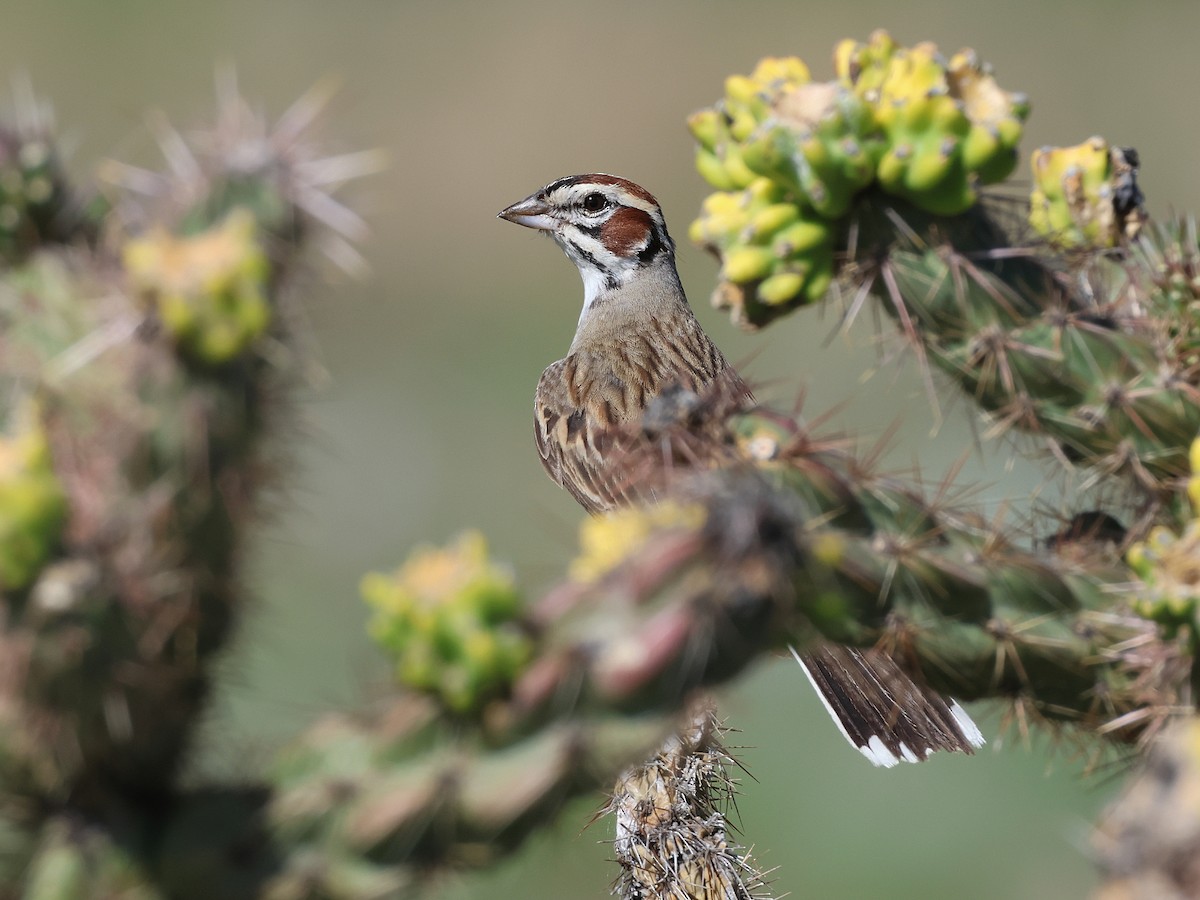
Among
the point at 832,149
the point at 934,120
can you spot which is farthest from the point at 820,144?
the point at 934,120

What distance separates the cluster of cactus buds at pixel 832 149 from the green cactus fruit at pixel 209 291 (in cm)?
123

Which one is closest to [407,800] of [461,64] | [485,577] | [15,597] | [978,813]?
[485,577]

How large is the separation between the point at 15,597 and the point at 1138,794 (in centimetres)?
149

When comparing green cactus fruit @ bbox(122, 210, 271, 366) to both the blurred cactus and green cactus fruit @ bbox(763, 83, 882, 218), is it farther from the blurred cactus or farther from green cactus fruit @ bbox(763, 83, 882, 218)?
the blurred cactus

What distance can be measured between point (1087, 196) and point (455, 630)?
2.08m

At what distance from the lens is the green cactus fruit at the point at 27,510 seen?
6.81 ft

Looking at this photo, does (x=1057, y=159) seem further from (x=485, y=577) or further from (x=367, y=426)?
(x=367, y=426)

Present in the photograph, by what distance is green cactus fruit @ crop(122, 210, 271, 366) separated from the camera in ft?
7.09

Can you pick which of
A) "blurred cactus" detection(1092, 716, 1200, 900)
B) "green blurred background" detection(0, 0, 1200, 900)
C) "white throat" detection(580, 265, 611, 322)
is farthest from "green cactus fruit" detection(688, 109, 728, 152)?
"green blurred background" detection(0, 0, 1200, 900)

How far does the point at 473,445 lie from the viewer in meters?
11.4

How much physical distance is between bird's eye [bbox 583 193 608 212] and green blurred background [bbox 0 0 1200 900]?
77.5 inches

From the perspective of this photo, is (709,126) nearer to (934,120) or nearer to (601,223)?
(934,120)

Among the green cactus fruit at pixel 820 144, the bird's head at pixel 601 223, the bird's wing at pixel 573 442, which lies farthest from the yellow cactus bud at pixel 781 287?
the bird's head at pixel 601 223

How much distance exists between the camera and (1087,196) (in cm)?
355
